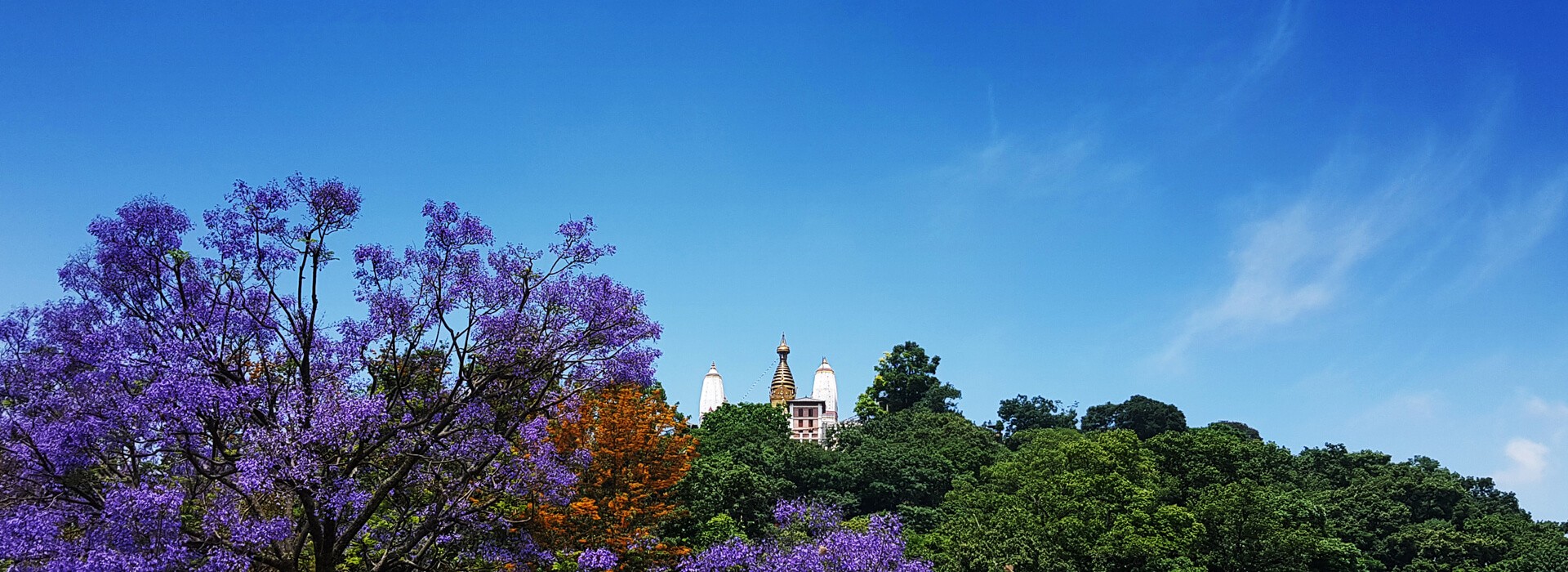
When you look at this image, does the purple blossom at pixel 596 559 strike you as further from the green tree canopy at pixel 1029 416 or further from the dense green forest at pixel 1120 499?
the green tree canopy at pixel 1029 416

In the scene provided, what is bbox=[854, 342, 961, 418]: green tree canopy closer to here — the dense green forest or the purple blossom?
the dense green forest

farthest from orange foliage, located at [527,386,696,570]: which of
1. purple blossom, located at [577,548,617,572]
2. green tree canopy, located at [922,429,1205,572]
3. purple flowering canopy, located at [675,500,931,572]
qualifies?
green tree canopy, located at [922,429,1205,572]

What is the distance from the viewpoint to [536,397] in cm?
1778

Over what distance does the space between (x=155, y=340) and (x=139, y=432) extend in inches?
59.7

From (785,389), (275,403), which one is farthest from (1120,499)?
(785,389)

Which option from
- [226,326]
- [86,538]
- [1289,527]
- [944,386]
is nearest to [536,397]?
[226,326]

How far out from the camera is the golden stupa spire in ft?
319

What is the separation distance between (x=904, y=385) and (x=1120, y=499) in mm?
47056

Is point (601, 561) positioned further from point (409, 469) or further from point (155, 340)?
point (155, 340)

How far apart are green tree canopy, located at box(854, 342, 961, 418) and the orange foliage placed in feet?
165

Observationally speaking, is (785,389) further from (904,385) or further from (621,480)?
(621,480)

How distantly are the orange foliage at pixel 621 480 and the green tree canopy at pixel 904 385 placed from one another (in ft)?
165

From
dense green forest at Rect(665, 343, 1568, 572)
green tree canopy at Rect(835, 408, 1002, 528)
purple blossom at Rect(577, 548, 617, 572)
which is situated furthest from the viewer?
green tree canopy at Rect(835, 408, 1002, 528)

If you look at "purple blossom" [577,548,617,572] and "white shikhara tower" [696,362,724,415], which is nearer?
"purple blossom" [577,548,617,572]
